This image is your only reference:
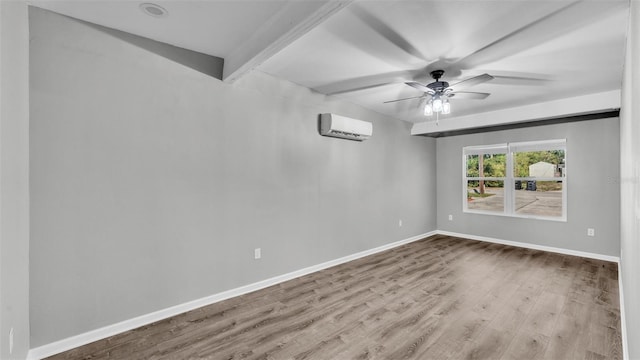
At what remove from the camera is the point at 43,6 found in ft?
6.42

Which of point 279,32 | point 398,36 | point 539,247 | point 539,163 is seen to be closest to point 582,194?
point 539,163

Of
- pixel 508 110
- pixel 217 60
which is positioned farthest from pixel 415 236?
pixel 217 60

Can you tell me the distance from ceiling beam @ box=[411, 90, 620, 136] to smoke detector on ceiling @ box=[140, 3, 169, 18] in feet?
11.9

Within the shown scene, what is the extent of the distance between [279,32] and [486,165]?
17.2 ft

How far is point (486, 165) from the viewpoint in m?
5.68

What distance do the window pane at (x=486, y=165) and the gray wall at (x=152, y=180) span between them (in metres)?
3.63

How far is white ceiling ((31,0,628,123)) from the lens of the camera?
6.43ft

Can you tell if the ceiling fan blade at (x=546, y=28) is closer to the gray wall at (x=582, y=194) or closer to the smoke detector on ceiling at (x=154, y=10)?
the smoke detector on ceiling at (x=154, y=10)

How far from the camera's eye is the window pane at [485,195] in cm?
556

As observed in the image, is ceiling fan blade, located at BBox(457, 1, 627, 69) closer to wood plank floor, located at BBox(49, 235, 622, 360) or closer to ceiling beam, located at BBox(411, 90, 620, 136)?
ceiling beam, located at BBox(411, 90, 620, 136)

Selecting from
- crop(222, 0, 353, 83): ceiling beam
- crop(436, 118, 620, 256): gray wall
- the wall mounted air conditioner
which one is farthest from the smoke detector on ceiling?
crop(436, 118, 620, 256): gray wall

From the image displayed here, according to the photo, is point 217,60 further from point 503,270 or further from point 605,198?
point 605,198
